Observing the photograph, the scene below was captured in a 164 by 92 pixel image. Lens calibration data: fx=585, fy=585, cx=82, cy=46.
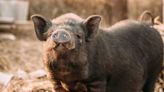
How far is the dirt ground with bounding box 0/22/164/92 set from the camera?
19.3ft

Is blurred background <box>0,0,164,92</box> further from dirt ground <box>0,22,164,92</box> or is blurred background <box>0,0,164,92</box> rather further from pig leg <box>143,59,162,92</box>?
pig leg <box>143,59,162,92</box>

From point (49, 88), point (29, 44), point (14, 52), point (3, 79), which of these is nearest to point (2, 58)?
point (14, 52)

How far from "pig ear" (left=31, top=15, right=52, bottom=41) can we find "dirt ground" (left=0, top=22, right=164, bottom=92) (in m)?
1.30

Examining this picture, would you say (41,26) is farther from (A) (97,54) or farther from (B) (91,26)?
(A) (97,54)

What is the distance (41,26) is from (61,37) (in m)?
0.53

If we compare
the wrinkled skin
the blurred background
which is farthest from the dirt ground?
the wrinkled skin

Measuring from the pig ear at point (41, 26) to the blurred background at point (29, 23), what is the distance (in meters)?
1.41

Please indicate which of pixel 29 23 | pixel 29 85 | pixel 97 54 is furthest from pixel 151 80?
pixel 29 23

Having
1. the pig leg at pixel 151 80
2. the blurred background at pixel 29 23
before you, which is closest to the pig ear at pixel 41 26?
the blurred background at pixel 29 23

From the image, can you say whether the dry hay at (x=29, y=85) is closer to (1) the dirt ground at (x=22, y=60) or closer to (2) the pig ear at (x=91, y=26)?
(1) the dirt ground at (x=22, y=60)

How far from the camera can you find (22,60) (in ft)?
31.7

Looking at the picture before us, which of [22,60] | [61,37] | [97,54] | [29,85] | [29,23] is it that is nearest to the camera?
[61,37]

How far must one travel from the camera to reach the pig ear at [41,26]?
14.2 ft

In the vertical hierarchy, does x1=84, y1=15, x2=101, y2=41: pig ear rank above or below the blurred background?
above
